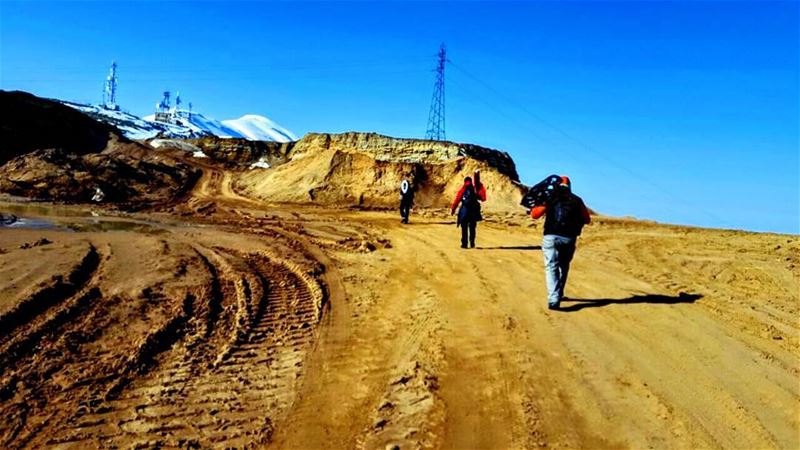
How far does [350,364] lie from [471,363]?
49.2 inches

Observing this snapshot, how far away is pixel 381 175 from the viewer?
29.8 meters

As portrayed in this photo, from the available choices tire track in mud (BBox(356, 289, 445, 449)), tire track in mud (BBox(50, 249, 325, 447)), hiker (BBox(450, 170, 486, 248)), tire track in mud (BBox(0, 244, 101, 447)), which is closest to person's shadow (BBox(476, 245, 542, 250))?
hiker (BBox(450, 170, 486, 248))

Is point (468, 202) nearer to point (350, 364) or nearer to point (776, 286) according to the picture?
point (776, 286)

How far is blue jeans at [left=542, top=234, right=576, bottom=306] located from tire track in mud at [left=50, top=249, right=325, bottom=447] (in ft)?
10.5

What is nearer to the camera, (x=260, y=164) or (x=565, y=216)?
(x=565, y=216)

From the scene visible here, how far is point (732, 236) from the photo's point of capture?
50.7 ft

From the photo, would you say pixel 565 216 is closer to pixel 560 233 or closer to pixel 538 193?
pixel 560 233

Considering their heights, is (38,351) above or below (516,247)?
below

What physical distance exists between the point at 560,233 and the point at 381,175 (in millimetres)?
22706

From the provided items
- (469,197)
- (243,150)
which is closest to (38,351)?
(469,197)

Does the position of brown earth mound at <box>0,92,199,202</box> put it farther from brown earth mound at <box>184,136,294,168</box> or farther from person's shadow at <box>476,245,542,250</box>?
person's shadow at <box>476,245,542,250</box>

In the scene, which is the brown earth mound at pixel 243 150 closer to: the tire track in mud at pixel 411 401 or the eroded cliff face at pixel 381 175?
the eroded cliff face at pixel 381 175

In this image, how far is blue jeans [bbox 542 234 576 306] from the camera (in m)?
7.50

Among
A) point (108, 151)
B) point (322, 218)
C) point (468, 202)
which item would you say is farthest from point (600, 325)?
point (108, 151)
